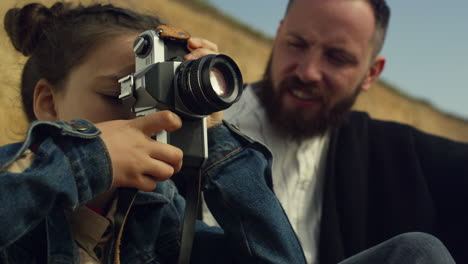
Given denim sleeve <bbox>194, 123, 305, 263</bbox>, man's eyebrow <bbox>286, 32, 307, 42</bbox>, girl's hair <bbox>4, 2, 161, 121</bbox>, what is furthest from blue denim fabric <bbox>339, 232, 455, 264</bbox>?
man's eyebrow <bbox>286, 32, 307, 42</bbox>

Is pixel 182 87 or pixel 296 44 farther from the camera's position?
pixel 296 44

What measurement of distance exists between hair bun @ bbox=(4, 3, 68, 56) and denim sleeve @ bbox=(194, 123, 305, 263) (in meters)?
0.49

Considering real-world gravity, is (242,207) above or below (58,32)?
below

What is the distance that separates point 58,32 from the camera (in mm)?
1170

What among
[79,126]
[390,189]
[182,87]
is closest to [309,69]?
[390,189]

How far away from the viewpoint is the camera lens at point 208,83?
2.77 feet

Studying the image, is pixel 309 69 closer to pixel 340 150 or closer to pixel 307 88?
pixel 307 88

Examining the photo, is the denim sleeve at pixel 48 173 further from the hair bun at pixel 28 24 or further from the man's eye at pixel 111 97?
the hair bun at pixel 28 24

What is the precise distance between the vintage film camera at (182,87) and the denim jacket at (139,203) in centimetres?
13

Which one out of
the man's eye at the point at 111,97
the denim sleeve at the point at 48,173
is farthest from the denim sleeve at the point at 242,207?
the denim sleeve at the point at 48,173

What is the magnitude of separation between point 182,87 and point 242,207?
0.28 m

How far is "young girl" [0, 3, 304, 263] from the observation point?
0.71m

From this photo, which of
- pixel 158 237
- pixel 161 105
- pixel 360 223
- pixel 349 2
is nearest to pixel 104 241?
pixel 158 237

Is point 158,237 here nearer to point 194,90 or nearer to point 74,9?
point 194,90
